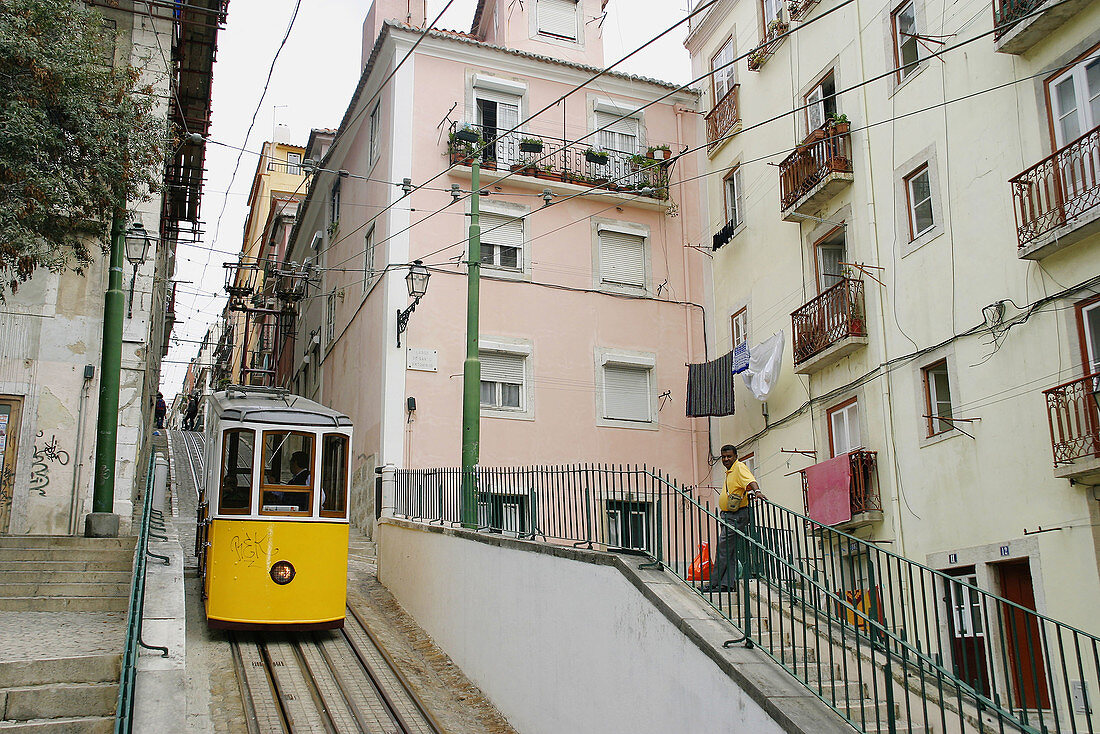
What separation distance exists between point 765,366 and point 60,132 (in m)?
12.9

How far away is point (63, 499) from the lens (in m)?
16.9

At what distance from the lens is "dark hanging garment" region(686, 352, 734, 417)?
21.0 metres

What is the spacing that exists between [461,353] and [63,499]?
8.15 meters

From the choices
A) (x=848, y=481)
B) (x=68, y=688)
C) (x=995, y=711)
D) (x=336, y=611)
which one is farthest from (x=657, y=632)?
(x=848, y=481)

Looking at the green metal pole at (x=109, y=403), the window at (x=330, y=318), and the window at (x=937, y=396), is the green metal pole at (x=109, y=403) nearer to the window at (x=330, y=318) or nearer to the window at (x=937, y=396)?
the window at (x=937, y=396)

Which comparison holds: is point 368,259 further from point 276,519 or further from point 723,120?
point 276,519

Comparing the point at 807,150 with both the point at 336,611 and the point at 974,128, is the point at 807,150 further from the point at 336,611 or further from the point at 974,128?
the point at 336,611

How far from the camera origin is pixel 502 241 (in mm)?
22391

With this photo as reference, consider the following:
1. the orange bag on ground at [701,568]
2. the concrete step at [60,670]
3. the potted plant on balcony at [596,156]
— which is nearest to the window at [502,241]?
the potted plant on balcony at [596,156]

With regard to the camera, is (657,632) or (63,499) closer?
(657,632)

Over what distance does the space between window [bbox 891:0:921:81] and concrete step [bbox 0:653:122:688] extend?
1460cm

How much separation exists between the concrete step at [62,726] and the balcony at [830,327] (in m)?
13.0

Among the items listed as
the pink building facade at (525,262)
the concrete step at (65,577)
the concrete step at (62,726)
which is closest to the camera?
the concrete step at (62,726)

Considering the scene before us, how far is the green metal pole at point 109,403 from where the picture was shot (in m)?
13.5
